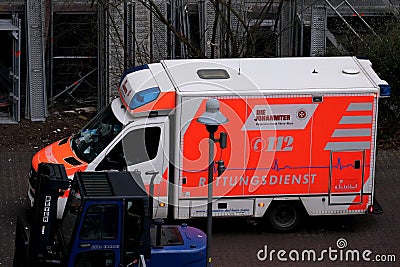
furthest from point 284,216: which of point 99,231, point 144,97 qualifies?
point 99,231

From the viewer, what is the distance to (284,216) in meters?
16.2

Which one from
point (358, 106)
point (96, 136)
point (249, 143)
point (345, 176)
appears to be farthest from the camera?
point (96, 136)

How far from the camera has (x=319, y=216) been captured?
55.5 ft

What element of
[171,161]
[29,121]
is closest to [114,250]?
[171,161]

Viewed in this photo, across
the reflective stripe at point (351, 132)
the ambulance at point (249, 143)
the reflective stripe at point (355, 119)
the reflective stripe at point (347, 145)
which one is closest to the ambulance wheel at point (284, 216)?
the ambulance at point (249, 143)

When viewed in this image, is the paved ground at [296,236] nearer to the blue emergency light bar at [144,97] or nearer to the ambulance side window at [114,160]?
the ambulance side window at [114,160]

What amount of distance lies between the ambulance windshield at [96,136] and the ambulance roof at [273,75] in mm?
1027

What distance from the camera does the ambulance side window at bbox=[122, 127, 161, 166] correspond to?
1553 centimetres

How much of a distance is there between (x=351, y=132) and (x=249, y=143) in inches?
64.8

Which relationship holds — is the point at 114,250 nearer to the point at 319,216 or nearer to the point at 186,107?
the point at 186,107

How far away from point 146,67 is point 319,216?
3826 millimetres

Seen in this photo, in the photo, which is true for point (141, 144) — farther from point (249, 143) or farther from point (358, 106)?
point (358, 106)

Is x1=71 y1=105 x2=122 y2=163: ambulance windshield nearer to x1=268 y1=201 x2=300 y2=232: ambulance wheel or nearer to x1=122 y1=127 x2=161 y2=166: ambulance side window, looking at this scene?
x1=122 y1=127 x2=161 y2=166: ambulance side window

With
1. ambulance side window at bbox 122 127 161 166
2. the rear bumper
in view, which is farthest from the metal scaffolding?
the rear bumper
